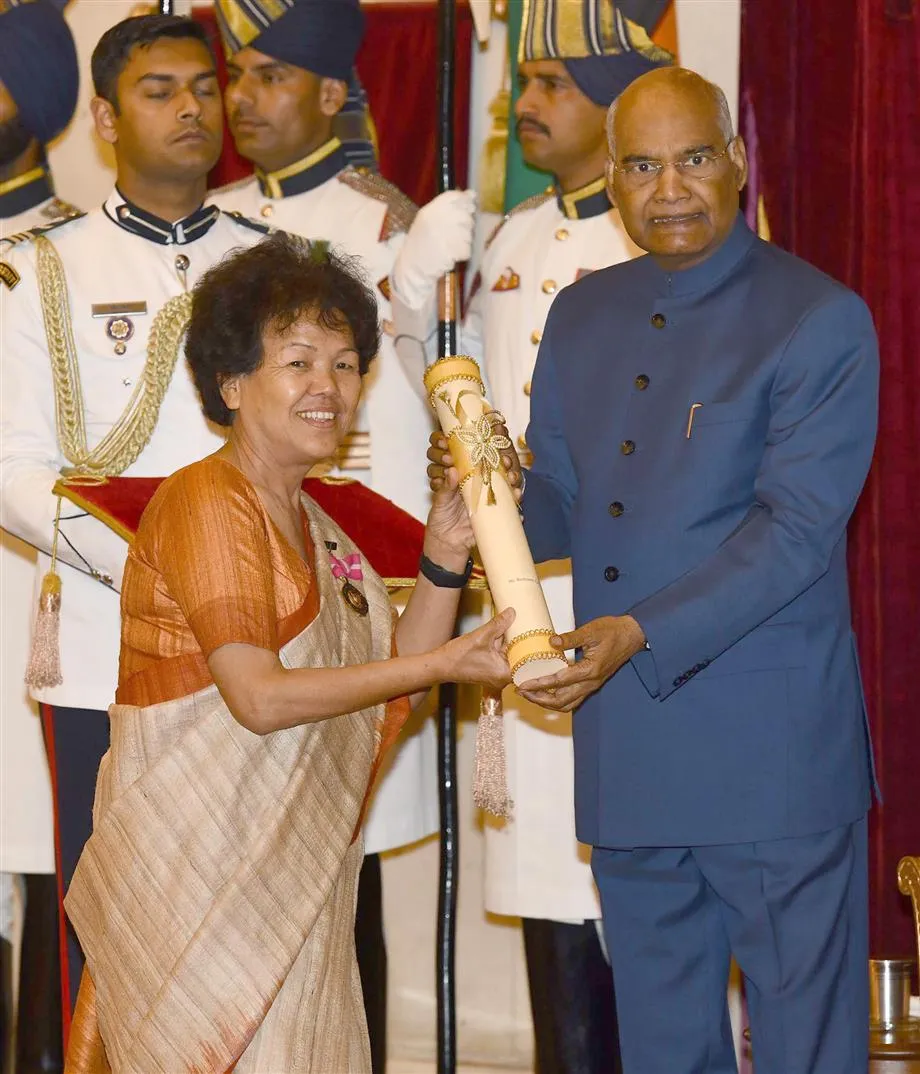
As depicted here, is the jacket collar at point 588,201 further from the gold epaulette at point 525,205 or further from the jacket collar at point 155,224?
the jacket collar at point 155,224

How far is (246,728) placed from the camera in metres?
2.57

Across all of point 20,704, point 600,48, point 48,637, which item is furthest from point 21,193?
point 600,48

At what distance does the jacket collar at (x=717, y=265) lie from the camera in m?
2.78

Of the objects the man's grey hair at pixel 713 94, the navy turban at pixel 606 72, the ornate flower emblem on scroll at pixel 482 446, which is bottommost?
the ornate flower emblem on scroll at pixel 482 446

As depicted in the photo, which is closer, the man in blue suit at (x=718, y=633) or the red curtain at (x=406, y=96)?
the man in blue suit at (x=718, y=633)

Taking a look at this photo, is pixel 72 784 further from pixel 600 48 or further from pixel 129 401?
pixel 600 48

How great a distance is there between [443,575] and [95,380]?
1105 mm

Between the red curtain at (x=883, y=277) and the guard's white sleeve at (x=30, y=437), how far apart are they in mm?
1558

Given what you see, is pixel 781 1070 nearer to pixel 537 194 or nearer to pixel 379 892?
pixel 379 892

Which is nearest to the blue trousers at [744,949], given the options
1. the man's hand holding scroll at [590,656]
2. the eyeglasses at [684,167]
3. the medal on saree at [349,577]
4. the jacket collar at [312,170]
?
the man's hand holding scroll at [590,656]

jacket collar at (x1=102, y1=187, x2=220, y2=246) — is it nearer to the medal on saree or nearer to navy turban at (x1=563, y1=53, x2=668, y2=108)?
navy turban at (x1=563, y1=53, x2=668, y2=108)

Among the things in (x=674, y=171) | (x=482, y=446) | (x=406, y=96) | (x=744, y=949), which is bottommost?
(x=744, y=949)

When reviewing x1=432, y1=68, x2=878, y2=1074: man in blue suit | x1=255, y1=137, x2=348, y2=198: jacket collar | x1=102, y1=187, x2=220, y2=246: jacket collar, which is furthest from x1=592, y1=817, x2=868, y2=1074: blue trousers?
x1=255, y1=137, x2=348, y2=198: jacket collar

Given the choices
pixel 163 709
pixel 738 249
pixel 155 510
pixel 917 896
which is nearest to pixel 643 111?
pixel 738 249
